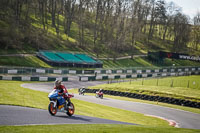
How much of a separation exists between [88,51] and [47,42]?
12.8 meters

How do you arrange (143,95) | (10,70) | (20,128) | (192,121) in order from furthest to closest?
(10,70) → (143,95) → (192,121) → (20,128)

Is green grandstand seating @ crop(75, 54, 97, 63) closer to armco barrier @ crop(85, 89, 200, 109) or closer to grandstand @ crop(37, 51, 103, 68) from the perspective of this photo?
grandstand @ crop(37, 51, 103, 68)

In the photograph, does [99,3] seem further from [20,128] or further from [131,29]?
[20,128]

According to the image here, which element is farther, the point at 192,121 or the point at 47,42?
the point at 47,42

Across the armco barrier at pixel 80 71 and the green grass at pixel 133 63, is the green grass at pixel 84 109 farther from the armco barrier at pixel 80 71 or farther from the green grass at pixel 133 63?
the green grass at pixel 133 63

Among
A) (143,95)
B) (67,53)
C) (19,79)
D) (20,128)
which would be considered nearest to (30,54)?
(67,53)

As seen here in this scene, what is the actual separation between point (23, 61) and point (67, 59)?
37.8 ft

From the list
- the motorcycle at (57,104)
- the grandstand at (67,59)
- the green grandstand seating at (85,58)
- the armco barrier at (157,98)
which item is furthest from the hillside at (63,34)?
the motorcycle at (57,104)

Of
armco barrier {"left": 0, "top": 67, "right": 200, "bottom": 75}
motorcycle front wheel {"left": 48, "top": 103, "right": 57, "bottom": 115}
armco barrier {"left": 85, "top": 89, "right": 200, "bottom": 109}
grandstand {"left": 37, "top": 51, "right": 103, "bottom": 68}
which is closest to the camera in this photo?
motorcycle front wheel {"left": 48, "top": 103, "right": 57, "bottom": 115}

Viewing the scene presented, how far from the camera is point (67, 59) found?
5856cm

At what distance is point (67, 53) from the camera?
63.0 m

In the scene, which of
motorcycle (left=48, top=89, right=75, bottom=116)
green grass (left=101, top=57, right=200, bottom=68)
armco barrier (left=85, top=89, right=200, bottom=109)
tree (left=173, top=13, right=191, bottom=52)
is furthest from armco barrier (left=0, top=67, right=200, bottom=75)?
tree (left=173, top=13, right=191, bottom=52)

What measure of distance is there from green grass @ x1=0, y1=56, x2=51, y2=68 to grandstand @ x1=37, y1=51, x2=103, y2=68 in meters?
1.83

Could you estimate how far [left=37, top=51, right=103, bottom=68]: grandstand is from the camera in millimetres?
55344
